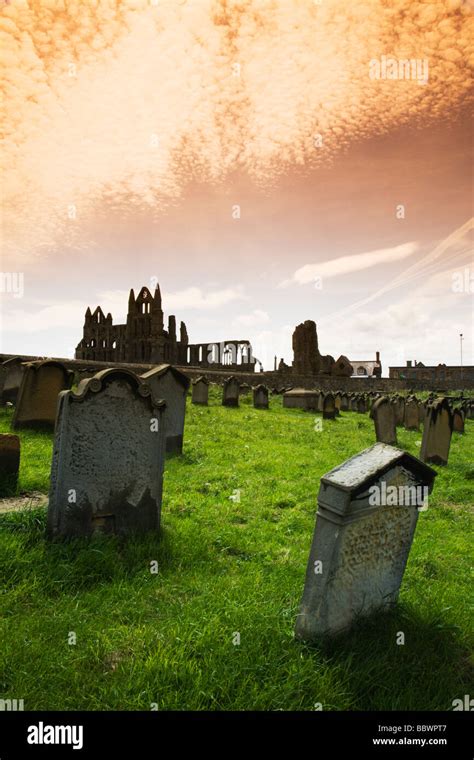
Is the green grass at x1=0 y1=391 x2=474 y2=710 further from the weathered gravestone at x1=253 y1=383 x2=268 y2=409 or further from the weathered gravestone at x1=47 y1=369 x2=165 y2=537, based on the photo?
the weathered gravestone at x1=253 y1=383 x2=268 y2=409

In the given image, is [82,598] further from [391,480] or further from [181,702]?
[391,480]

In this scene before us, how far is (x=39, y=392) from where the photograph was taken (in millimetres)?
8672

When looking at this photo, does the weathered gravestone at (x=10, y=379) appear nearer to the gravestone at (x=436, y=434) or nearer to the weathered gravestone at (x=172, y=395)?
the weathered gravestone at (x=172, y=395)

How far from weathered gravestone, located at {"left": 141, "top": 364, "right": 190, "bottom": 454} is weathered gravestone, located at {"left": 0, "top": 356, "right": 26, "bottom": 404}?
5202 mm

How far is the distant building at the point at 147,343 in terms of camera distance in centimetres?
4941

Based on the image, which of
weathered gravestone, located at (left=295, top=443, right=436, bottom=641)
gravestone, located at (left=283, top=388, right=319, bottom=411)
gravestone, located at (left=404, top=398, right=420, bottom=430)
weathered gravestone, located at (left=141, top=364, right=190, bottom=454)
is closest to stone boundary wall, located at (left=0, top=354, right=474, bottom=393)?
gravestone, located at (left=283, top=388, right=319, bottom=411)

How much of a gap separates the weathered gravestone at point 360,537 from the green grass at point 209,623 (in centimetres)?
16

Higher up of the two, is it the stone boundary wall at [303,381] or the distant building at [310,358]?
the distant building at [310,358]

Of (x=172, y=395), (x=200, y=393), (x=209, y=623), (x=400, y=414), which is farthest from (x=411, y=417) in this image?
(x=209, y=623)

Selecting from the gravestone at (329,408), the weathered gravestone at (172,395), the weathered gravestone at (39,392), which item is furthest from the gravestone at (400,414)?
the weathered gravestone at (39,392)

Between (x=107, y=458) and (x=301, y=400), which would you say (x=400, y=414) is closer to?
(x=301, y=400)

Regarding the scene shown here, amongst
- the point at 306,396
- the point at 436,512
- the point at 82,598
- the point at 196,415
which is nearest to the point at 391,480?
the point at 82,598

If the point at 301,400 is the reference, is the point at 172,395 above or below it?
above

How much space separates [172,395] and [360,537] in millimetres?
5860
